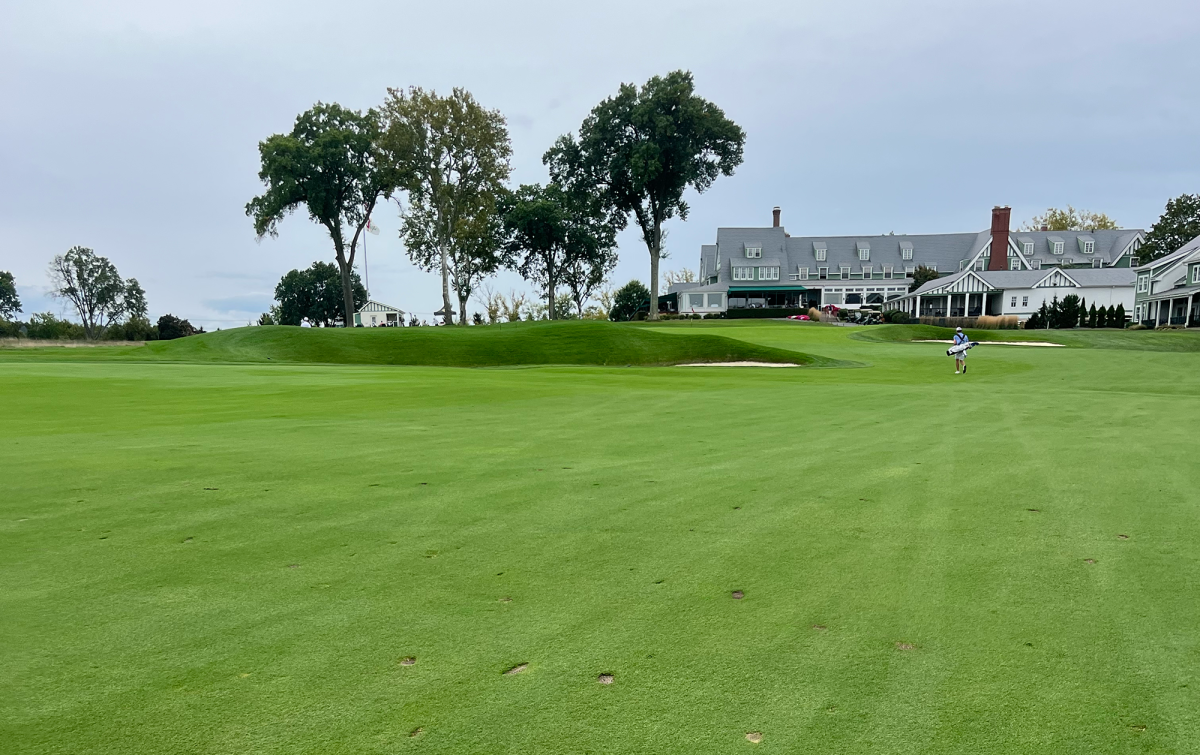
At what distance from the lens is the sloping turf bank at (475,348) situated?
29.4 m

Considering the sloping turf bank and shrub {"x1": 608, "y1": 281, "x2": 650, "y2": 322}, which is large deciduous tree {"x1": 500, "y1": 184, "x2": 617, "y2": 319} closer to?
shrub {"x1": 608, "y1": 281, "x2": 650, "y2": 322}

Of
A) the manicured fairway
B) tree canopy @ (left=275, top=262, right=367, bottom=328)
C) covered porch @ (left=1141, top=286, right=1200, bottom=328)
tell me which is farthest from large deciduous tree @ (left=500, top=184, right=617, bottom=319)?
the manicured fairway

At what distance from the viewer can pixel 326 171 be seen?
5494 cm

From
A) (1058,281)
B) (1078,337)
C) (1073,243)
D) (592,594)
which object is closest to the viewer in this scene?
(592,594)

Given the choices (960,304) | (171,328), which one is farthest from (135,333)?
(960,304)

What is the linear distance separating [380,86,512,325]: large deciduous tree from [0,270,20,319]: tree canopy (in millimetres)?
73808

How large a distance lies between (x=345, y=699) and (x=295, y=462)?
14.7 ft

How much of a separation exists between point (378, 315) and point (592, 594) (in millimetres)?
Answer: 106430

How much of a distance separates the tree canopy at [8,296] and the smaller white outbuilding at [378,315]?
43.7m

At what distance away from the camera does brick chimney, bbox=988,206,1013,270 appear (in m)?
78.6

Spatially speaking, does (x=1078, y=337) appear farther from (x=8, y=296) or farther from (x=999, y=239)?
(x=8, y=296)

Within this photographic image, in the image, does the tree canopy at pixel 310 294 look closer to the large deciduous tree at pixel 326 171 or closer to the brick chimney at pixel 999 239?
the large deciduous tree at pixel 326 171

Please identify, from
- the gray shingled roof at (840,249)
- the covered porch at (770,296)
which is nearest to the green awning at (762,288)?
the covered porch at (770,296)

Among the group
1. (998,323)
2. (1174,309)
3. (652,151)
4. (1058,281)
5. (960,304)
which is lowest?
(998,323)
